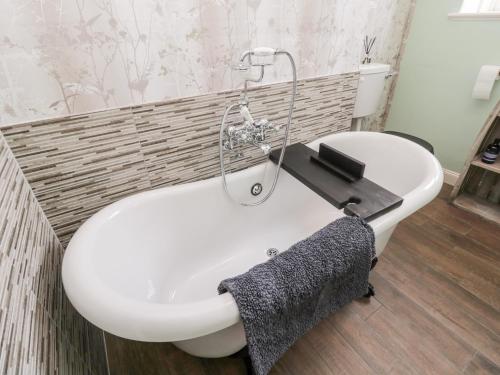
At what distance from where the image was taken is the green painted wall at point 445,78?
1633 millimetres

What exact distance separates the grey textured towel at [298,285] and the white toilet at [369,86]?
46.0 inches

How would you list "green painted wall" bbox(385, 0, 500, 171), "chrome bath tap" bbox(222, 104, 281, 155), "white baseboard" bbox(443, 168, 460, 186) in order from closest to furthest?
1. "chrome bath tap" bbox(222, 104, 281, 155)
2. "green painted wall" bbox(385, 0, 500, 171)
3. "white baseboard" bbox(443, 168, 460, 186)

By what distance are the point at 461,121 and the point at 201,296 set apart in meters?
2.13

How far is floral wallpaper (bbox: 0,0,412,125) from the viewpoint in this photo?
2.49ft

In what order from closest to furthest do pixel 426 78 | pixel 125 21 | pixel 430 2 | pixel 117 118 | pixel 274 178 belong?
1. pixel 125 21
2. pixel 117 118
3. pixel 274 178
4. pixel 430 2
5. pixel 426 78

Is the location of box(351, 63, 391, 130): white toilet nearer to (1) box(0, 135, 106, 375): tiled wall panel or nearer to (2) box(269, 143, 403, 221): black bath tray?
(2) box(269, 143, 403, 221): black bath tray

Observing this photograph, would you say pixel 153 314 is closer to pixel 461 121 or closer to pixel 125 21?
pixel 125 21

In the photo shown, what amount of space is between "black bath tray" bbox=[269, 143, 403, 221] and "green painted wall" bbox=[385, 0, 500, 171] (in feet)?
4.14

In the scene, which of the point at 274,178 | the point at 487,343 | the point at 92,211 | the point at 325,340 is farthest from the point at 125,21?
the point at 487,343

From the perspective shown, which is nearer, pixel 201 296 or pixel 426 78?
pixel 201 296

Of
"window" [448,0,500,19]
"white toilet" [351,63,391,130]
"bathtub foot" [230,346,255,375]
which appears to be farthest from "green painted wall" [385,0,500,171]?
"bathtub foot" [230,346,255,375]

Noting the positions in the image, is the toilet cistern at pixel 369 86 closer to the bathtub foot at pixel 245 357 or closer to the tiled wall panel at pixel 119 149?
the tiled wall panel at pixel 119 149

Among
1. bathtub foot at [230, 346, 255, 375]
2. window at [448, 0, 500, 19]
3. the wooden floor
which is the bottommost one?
the wooden floor

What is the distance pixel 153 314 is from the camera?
0.59 meters
